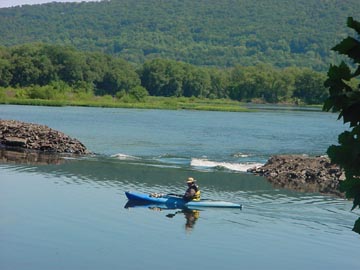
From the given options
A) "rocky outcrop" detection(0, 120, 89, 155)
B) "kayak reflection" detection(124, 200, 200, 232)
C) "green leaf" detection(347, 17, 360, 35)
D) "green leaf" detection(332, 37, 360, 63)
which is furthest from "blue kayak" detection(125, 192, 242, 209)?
"green leaf" detection(347, 17, 360, 35)

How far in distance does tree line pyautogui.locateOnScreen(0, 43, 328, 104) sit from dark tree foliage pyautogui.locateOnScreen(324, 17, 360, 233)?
112 metres

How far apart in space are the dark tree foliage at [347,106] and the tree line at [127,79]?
11218 cm

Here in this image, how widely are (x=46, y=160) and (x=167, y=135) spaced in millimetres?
26256

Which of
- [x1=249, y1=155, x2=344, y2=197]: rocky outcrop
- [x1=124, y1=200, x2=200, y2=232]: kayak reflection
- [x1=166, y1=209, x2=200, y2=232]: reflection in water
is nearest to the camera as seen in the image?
[x1=166, y1=209, x2=200, y2=232]: reflection in water

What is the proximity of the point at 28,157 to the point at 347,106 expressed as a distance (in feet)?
123

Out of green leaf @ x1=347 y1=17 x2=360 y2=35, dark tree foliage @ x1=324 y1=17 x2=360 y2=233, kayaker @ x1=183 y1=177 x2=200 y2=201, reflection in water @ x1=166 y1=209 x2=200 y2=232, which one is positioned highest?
green leaf @ x1=347 y1=17 x2=360 y2=35

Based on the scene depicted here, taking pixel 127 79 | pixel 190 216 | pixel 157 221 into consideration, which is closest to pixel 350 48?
pixel 157 221

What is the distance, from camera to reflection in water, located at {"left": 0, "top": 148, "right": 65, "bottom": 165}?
140ft

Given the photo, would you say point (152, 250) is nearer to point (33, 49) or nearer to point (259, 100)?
point (33, 49)

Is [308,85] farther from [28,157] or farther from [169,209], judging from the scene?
[169,209]

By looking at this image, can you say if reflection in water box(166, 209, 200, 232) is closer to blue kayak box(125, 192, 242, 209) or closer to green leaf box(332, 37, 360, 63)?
blue kayak box(125, 192, 242, 209)

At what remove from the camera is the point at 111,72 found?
162 m

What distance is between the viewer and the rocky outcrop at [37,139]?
48.8 meters

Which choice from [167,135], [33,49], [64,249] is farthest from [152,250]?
[33,49]
